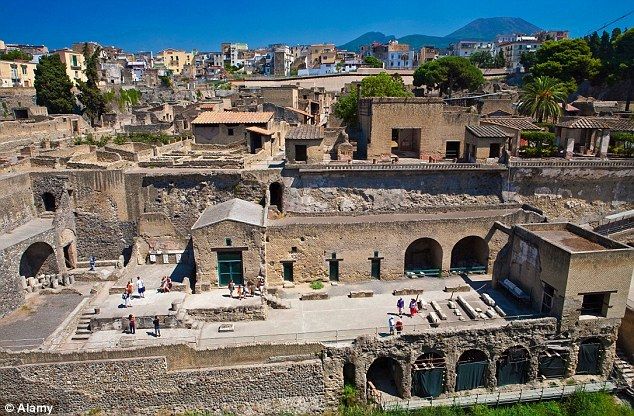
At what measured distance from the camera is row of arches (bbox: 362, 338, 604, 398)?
21.5 meters

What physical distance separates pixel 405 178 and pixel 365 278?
29.6 feet

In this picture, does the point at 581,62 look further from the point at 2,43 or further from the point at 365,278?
the point at 2,43

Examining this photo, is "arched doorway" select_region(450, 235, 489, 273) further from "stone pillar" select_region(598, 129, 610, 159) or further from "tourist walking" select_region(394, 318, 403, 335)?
"stone pillar" select_region(598, 129, 610, 159)

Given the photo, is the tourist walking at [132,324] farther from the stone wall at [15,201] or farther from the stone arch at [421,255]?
the stone arch at [421,255]

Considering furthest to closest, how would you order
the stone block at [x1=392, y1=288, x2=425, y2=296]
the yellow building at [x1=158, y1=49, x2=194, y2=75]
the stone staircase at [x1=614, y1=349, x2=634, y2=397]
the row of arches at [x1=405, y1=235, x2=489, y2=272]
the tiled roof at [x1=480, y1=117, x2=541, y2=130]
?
the yellow building at [x1=158, y1=49, x2=194, y2=75] < the tiled roof at [x1=480, y1=117, x2=541, y2=130] < the row of arches at [x1=405, y1=235, x2=489, y2=272] < the stone block at [x1=392, y1=288, x2=425, y2=296] < the stone staircase at [x1=614, y1=349, x2=634, y2=397]

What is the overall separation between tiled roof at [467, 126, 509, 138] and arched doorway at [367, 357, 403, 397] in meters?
18.9

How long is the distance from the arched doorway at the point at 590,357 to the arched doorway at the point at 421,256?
350 inches

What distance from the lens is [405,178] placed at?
33125 mm

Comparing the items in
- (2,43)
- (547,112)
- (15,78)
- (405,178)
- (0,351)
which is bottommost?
(0,351)

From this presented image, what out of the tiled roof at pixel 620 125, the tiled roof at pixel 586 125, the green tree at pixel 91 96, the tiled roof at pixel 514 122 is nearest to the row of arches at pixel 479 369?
the tiled roof at pixel 586 125

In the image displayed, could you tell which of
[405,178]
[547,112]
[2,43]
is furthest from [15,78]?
[547,112]

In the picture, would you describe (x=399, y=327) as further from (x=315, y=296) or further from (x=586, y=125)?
(x=586, y=125)

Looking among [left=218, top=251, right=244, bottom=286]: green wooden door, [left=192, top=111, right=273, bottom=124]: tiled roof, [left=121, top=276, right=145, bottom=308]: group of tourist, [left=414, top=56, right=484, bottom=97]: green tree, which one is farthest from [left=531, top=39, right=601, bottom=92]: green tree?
[left=121, top=276, right=145, bottom=308]: group of tourist

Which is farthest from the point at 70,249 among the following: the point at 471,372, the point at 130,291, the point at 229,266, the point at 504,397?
the point at 504,397
